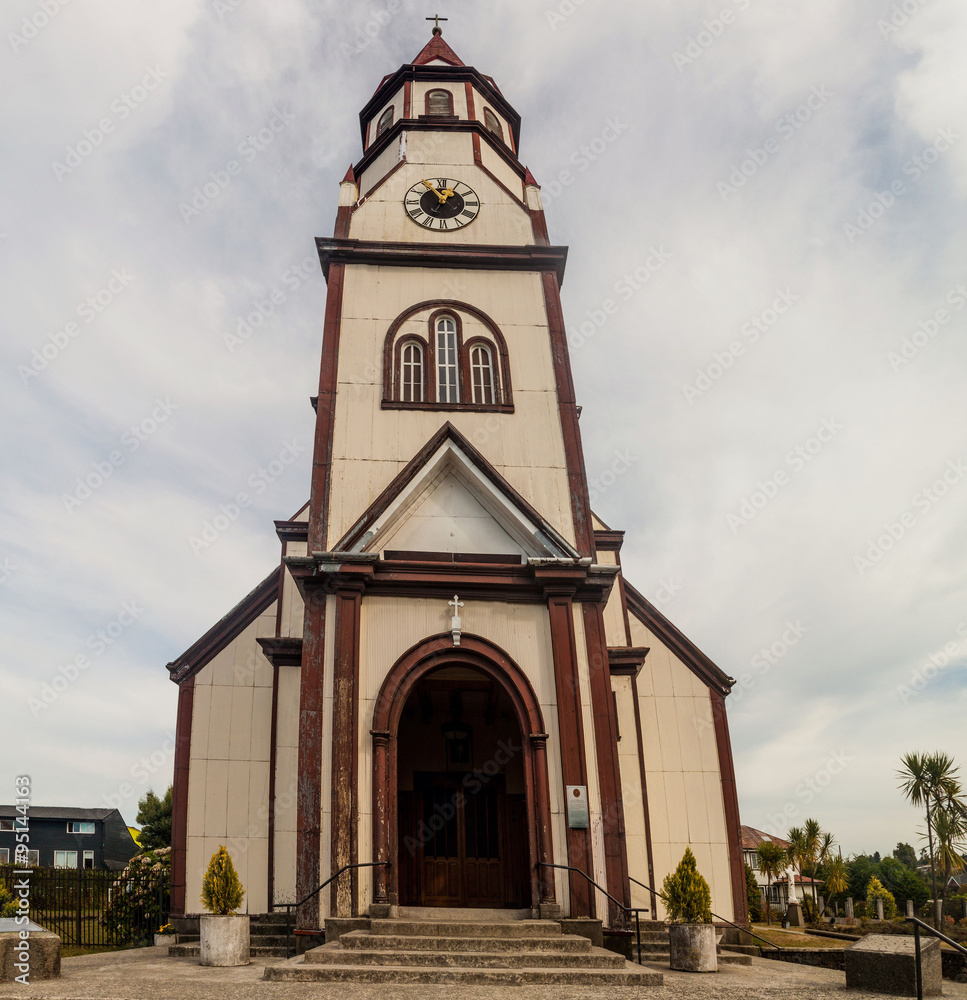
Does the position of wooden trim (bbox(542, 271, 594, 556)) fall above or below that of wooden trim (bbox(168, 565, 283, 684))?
above

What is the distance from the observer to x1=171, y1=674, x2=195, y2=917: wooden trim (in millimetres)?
17969

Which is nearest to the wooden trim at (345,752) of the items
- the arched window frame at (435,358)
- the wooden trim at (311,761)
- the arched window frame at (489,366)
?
the wooden trim at (311,761)

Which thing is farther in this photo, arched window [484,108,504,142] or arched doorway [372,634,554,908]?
arched window [484,108,504,142]

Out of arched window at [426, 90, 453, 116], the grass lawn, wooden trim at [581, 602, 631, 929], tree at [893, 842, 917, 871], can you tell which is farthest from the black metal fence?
tree at [893, 842, 917, 871]

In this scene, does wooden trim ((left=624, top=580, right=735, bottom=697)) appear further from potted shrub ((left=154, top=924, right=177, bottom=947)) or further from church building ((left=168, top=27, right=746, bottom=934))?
potted shrub ((left=154, top=924, right=177, bottom=947))

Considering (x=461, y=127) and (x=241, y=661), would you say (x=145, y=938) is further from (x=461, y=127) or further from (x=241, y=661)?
(x=461, y=127)

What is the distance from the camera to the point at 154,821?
45.1 m

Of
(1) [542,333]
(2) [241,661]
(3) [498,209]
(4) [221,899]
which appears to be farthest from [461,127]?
(4) [221,899]

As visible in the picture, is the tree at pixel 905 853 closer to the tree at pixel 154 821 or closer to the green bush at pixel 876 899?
the green bush at pixel 876 899

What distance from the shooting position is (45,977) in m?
10.9

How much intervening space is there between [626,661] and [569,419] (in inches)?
228

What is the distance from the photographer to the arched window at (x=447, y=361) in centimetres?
1950

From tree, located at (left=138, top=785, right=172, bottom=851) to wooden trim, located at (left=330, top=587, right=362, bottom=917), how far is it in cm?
2902

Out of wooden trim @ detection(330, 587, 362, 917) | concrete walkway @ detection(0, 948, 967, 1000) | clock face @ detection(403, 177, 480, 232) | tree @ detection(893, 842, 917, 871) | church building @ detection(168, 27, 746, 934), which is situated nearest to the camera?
concrete walkway @ detection(0, 948, 967, 1000)
